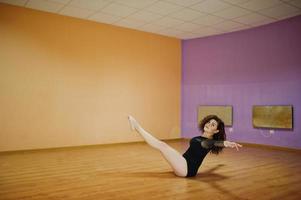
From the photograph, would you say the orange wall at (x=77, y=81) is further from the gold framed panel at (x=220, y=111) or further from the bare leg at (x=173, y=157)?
the bare leg at (x=173, y=157)

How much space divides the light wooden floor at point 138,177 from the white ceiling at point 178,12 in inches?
110

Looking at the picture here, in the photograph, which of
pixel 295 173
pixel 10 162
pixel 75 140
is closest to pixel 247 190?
pixel 295 173

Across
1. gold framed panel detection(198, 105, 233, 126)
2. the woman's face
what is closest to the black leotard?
the woman's face

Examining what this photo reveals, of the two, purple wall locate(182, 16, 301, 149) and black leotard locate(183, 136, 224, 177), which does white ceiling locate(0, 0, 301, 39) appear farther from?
black leotard locate(183, 136, 224, 177)

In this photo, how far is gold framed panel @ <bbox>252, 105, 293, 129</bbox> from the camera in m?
5.39

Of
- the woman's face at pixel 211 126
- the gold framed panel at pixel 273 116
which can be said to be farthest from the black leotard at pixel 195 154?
the gold framed panel at pixel 273 116

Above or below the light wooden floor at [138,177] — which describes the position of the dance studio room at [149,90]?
above

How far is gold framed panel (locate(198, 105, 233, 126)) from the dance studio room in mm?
28

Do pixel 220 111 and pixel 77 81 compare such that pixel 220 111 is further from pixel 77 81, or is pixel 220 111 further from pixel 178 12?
pixel 77 81

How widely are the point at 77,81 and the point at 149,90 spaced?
1.93 m

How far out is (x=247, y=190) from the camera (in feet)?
8.87

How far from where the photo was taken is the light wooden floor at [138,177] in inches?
99.8

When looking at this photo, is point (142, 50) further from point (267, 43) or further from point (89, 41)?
point (267, 43)

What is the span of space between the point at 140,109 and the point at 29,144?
2.67 metres
